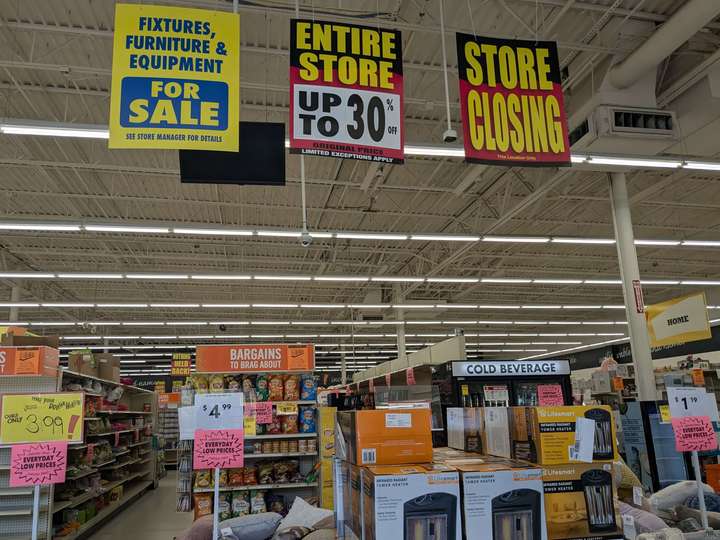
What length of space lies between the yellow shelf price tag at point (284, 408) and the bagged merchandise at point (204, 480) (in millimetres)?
1184

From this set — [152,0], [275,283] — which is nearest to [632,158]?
[152,0]

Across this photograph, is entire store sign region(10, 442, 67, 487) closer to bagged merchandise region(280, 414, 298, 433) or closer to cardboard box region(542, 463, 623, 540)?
cardboard box region(542, 463, 623, 540)

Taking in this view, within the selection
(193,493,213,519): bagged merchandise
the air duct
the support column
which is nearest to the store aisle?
(193,493,213,519): bagged merchandise

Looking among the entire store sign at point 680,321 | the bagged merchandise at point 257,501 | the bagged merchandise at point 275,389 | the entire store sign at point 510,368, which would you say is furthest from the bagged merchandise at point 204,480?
the entire store sign at point 680,321

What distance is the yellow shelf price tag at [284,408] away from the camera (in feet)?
25.3

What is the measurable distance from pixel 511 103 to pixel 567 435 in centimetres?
286

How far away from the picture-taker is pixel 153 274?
1239 centimetres

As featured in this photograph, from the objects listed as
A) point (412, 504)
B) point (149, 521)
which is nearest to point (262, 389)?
point (149, 521)

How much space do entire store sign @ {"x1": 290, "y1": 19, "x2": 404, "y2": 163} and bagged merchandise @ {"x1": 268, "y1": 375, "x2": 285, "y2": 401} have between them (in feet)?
15.4

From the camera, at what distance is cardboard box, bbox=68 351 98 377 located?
9.06 meters

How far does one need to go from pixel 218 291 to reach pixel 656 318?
13.8 meters

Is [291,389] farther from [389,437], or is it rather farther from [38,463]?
[389,437]

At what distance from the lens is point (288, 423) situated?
306 inches

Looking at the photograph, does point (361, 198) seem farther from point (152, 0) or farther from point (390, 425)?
point (390, 425)
